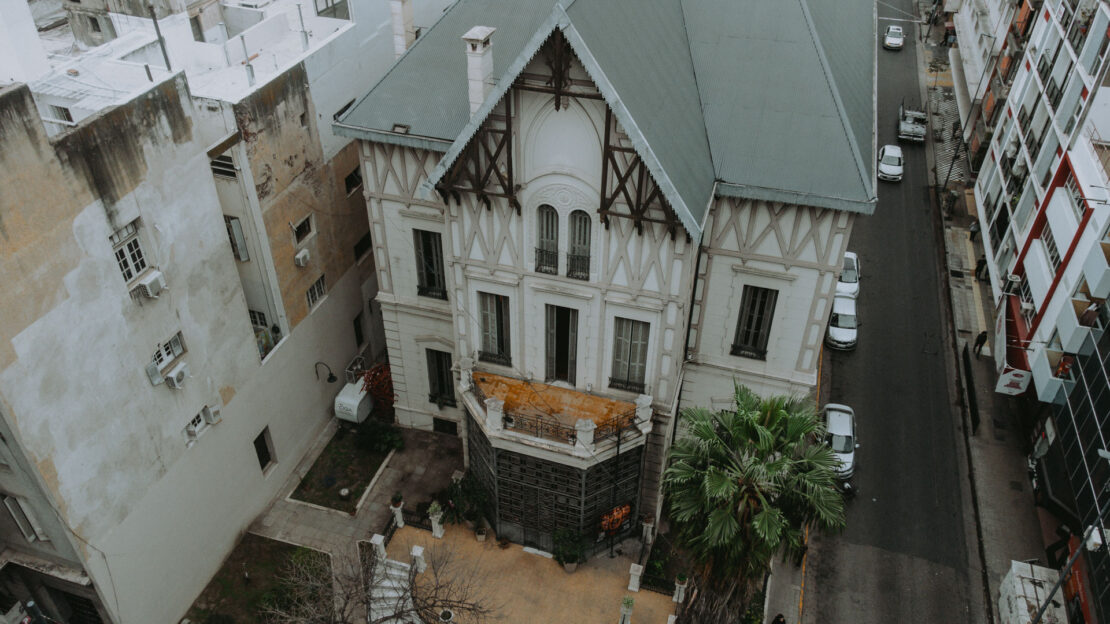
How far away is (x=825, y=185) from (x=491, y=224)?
11.3m

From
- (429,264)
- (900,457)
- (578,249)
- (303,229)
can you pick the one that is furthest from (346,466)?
(900,457)

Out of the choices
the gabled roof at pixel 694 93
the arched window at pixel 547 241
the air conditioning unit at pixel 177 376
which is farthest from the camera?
the air conditioning unit at pixel 177 376

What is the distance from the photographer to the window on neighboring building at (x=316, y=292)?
35.4 metres

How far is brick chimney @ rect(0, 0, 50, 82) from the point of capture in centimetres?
2283

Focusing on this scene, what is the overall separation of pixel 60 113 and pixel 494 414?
17.6 metres

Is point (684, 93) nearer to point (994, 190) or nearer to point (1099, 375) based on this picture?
point (1099, 375)

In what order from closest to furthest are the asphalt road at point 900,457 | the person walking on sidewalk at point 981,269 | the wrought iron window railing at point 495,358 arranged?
the wrought iron window railing at point 495,358
the asphalt road at point 900,457
the person walking on sidewalk at point 981,269

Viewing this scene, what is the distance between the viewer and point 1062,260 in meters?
36.2

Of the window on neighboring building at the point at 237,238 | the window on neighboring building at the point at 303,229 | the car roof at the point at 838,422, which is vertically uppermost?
the window on neighboring building at the point at 237,238

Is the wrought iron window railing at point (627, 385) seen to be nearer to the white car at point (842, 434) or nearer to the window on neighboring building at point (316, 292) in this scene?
the white car at point (842, 434)

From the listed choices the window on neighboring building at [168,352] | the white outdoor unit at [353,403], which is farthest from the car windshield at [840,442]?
the window on neighboring building at [168,352]

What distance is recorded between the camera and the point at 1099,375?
31.2 metres

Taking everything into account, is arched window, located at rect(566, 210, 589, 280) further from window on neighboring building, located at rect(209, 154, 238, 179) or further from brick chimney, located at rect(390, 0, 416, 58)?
window on neighboring building, located at rect(209, 154, 238, 179)

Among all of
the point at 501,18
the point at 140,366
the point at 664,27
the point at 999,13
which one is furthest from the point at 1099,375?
the point at 999,13
